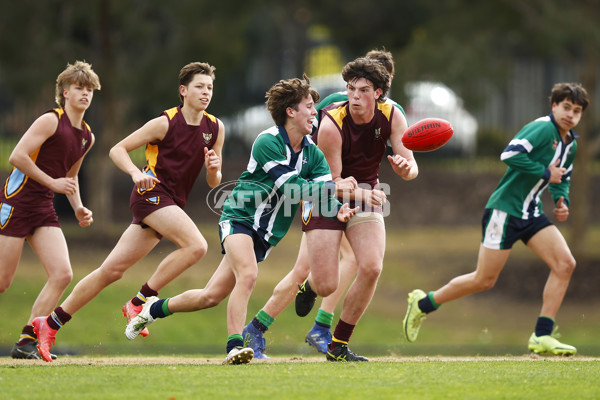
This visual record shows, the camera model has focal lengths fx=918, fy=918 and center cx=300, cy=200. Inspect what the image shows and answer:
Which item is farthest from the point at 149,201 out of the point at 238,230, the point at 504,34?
the point at 504,34

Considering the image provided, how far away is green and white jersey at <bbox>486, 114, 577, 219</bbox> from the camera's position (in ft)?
27.7

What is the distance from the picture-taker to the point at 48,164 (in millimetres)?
7672

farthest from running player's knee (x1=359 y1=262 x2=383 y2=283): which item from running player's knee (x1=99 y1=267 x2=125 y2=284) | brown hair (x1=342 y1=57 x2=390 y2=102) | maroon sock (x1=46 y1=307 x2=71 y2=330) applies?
maroon sock (x1=46 y1=307 x2=71 y2=330)

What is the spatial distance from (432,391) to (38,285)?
10134 mm

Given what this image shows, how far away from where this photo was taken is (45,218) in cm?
774

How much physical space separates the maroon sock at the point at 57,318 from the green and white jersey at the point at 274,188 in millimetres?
1570

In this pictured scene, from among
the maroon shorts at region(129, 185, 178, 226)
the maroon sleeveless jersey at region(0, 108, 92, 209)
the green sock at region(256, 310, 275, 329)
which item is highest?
the maroon sleeveless jersey at region(0, 108, 92, 209)

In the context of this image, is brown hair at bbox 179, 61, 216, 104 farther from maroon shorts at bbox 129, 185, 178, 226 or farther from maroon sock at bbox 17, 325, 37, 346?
maroon sock at bbox 17, 325, 37, 346

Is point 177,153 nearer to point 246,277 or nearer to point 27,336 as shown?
point 246,277

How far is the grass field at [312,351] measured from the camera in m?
6.02

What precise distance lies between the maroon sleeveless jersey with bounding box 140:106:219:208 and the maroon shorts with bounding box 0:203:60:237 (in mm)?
993

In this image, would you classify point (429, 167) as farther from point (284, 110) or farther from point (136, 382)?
point (136, 382)

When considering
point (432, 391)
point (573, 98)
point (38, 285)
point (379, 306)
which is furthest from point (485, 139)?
point (432, 391)

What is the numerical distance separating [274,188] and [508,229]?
2469mm
